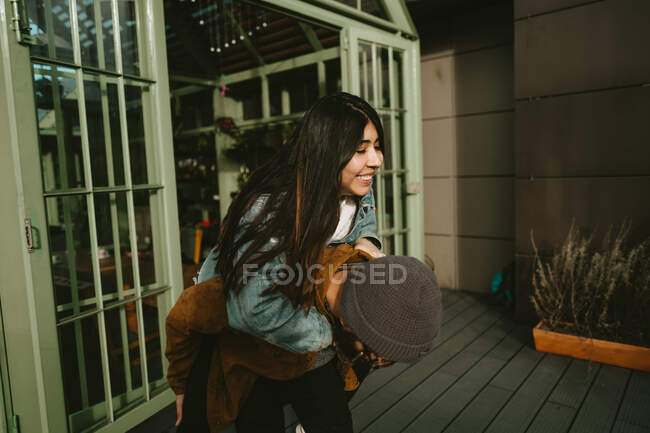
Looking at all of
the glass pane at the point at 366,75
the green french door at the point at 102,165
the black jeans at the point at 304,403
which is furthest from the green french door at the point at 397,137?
the black jeans at the point at 304,403

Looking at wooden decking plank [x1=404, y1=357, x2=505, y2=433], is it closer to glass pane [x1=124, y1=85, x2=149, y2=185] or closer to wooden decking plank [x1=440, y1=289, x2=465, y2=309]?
wooden decking plank [x1=440, y1=289, x2=465, y2=309]

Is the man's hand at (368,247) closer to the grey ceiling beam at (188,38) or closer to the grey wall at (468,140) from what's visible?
the grey wall at (468,140)

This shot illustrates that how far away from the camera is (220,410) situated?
42.2 inches

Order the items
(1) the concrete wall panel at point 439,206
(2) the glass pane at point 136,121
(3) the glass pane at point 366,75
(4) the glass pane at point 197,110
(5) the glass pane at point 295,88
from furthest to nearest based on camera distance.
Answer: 1. (4) the glass pane at point 197,110
2. (5) the glass pane at point 295,88
3. (1) the concrete wall panel at point 439,206
4. (3) the glass pane at point 366,75
5. (2) the glass pane at point 136,121

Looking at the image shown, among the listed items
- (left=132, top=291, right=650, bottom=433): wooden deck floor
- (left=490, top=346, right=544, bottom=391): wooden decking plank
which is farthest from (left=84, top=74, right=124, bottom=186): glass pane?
(left=490, top=346, right=544, bottom=391): wooden decking plank

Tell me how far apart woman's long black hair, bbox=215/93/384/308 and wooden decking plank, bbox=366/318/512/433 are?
1.61m

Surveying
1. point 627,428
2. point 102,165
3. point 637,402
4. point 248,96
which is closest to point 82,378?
point 102,165

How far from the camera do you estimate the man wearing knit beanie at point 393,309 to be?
2.73 feet

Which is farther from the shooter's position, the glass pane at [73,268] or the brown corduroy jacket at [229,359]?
the glass pane at [73,268]

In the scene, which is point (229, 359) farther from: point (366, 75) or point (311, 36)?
point (311, 36)

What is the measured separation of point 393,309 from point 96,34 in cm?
203

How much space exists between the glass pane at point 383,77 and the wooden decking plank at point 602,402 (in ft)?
8.18

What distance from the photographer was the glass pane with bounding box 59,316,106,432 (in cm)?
208

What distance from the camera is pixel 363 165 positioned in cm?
118
